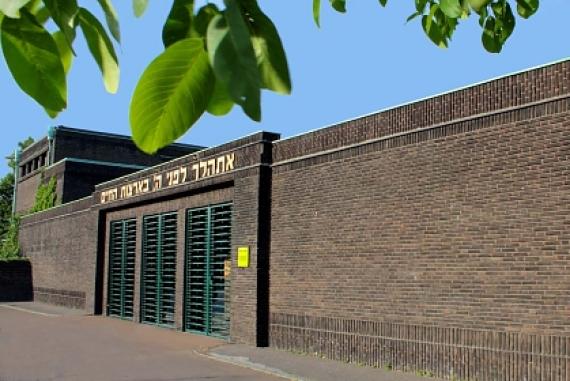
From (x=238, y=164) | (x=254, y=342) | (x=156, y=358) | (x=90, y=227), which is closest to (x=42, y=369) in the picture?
(x=156, y=358)

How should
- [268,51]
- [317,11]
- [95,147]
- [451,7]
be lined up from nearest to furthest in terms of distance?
[268,51], [317,11], [451,7], [95,147]

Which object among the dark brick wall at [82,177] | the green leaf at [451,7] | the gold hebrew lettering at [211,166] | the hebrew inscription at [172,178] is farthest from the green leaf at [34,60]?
the dark brick wall at [82,177]

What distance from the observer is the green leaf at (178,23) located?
56.3 inches

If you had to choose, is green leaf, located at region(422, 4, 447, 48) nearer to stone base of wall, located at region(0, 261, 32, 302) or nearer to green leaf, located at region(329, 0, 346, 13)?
green leaf, located at region(329, 0, 346, 13)

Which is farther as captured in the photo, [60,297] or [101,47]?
[60,297]

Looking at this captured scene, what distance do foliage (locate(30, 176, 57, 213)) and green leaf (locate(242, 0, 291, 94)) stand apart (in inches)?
1506

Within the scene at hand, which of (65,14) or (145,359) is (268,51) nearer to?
(65,14)

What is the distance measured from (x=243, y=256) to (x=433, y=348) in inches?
234

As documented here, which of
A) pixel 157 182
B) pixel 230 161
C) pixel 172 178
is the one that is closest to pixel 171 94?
pixel 230 161

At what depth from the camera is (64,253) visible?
3097 centimetres

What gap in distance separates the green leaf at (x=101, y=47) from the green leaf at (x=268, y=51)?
30cm

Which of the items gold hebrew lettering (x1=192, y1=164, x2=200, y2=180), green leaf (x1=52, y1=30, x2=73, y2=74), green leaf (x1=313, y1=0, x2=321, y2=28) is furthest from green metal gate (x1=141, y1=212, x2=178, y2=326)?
green leaf (x1=52, y1=30, x2=73, y2=74)

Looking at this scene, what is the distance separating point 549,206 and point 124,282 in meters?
17.5

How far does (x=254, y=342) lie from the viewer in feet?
50.3
